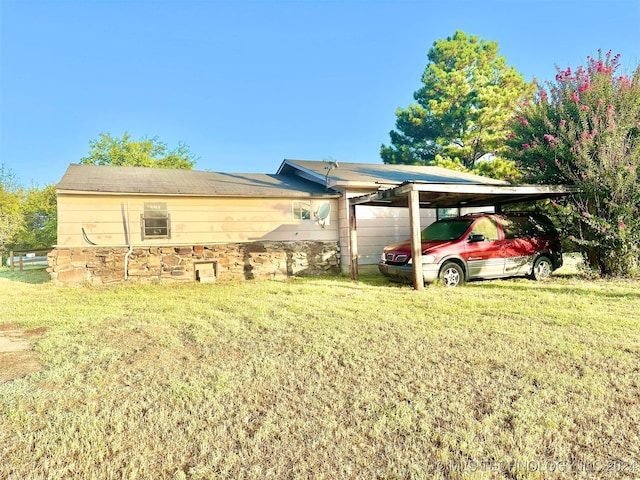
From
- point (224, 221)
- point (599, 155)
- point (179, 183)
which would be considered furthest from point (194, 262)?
point (599, 155)

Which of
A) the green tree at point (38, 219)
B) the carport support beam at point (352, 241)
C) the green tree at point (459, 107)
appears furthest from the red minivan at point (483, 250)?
the green tree at point (38, 219)

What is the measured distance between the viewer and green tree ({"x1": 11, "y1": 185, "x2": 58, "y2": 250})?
23.9m

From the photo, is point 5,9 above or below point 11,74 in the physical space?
below

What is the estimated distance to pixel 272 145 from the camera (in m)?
28.5

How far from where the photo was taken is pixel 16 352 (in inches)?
151

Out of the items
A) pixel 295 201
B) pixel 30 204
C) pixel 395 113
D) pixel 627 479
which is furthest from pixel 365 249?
pixel 30 204

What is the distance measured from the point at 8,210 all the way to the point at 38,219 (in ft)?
15.1

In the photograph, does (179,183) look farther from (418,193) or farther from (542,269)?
(542,269)

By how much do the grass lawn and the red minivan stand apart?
8.03 ft

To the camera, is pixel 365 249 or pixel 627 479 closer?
pixel 627 479

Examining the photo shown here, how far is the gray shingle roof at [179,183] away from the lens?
933cm

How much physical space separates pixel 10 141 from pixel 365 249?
2633cm

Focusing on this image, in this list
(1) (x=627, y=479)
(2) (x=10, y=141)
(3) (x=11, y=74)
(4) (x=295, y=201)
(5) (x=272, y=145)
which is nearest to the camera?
(1) (x=627, y=479)

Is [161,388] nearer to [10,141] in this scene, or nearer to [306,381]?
[306,381]
